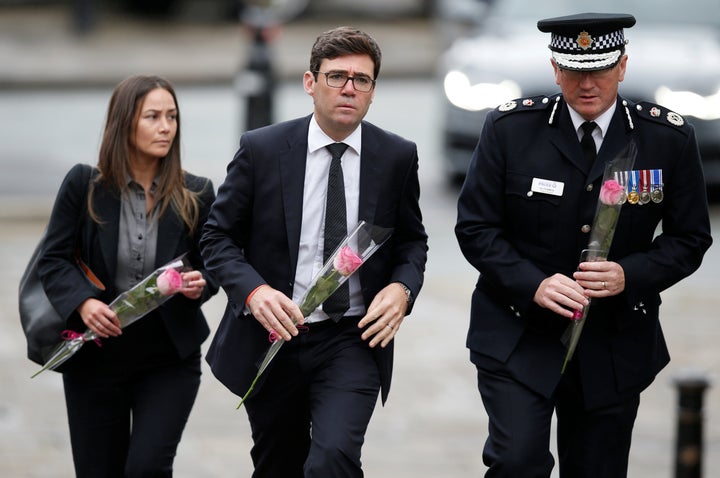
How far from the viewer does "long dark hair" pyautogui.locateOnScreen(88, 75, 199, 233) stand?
17.2 feet

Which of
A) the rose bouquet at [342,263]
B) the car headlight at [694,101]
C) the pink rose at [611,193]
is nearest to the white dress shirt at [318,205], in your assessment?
the rose bouquet at [342,263]

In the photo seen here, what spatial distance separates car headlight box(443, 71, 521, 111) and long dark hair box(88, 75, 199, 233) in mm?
7371

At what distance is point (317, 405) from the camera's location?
4848 millimetres

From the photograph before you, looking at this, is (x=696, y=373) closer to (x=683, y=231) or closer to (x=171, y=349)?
(x=683, y=231)

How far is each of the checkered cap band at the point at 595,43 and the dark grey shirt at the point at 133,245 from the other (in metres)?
1.66

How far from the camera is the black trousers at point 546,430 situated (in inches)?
184

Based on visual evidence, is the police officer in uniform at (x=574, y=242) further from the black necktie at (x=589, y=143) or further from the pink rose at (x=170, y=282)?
the pink rose at (x=170, y=282)

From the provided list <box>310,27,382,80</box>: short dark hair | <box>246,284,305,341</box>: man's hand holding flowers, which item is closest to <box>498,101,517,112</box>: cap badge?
<box>310,27,382,80</box>: short dark hair

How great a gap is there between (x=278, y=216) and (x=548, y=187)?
0.95 metres

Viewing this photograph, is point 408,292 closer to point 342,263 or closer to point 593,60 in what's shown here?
point 342,263

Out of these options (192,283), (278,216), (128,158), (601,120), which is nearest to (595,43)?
(601,120)

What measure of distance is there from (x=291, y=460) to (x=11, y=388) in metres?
3.40

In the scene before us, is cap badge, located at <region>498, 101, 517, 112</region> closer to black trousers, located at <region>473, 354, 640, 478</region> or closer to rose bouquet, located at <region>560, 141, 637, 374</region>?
rose bouquet, located at <region>560, 141, 637, 374</region>

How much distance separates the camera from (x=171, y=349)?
5.25 metres
